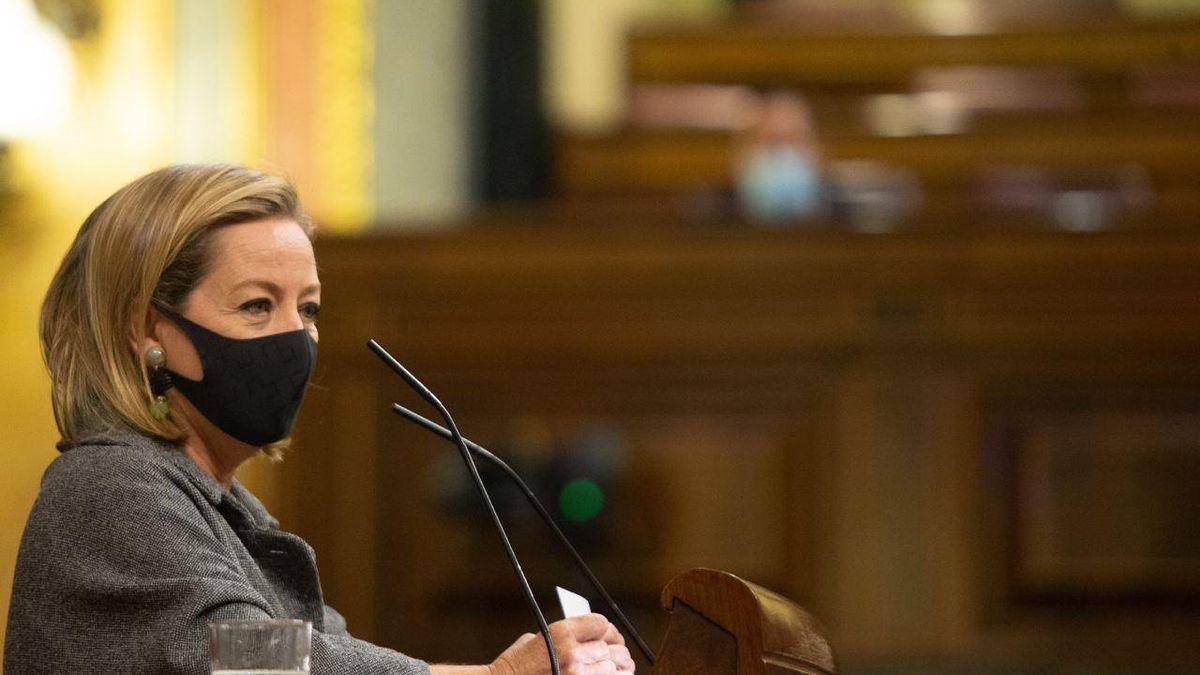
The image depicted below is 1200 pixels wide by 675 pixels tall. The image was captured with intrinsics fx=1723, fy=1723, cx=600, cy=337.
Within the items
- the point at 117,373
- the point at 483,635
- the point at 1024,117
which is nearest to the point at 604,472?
the point at 483,635

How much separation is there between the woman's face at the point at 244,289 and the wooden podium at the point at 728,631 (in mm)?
457

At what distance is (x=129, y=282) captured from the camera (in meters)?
1.55

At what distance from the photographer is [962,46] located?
22.0 feet

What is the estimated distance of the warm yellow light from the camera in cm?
394

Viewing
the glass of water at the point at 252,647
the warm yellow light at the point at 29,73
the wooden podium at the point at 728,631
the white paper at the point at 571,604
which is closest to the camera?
the glass of water at the point at 252,647

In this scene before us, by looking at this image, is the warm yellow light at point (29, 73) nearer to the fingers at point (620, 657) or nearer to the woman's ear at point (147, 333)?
the woman's ear at point (147, 333)

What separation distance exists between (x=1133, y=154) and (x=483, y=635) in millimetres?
3425

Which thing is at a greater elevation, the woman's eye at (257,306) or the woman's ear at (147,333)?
the woman's eye at (257,306)

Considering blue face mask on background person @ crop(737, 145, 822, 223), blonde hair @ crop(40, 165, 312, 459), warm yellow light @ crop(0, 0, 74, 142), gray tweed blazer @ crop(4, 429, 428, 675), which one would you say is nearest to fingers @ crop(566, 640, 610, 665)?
gray tweed blazer @ crop(4, 429, 428, 675)

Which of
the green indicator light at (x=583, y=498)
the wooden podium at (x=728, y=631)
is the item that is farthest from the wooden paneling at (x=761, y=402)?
the wooden podium at (x=728, y=631)

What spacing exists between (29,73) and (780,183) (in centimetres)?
193

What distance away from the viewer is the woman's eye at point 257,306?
1.58 metres

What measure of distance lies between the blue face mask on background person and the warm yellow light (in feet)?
5.68

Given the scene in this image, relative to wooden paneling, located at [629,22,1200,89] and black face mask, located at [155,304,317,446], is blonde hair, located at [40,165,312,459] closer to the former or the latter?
black face mask, located at [155,304,317,446]
